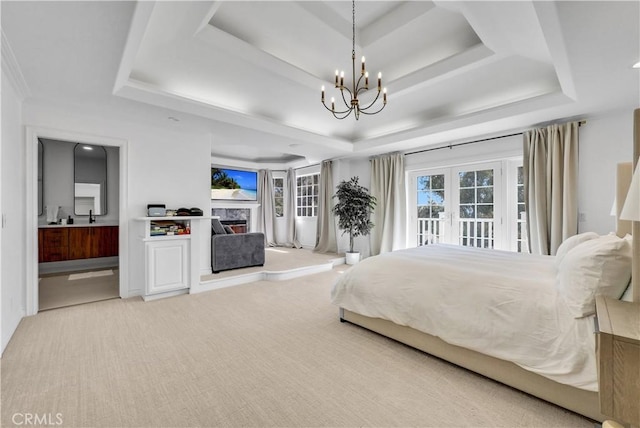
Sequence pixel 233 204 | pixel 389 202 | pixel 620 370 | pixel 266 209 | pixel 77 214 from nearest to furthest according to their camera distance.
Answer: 1. pixel 620 370
2. pixel 77 214
3. pixel 389 202
4. pixel 233 204
5. pixel 266 209

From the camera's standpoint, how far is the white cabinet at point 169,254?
3512 mm

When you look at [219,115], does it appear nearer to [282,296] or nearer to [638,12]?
[282,296]

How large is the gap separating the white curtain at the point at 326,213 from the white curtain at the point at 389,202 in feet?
3.53

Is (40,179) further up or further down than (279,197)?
further up

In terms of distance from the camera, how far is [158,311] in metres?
3.16

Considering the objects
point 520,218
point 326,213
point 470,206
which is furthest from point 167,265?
point 520,218

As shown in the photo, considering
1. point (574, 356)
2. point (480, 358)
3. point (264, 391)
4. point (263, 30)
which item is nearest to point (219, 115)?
point (263, 30)

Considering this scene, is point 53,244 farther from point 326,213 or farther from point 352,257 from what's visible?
point 352,257

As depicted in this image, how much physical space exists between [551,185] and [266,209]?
20.6 feet

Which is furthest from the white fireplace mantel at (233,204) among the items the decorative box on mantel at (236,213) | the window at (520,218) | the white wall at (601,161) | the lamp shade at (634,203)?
the lamp shade at (634,203)

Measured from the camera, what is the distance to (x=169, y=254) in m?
3.67

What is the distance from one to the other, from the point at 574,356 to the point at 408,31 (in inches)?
126

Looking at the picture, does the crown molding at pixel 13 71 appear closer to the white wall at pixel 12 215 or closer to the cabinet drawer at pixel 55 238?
the white wall at pixel 12 215

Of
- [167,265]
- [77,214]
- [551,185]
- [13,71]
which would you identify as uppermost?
[13,71]
